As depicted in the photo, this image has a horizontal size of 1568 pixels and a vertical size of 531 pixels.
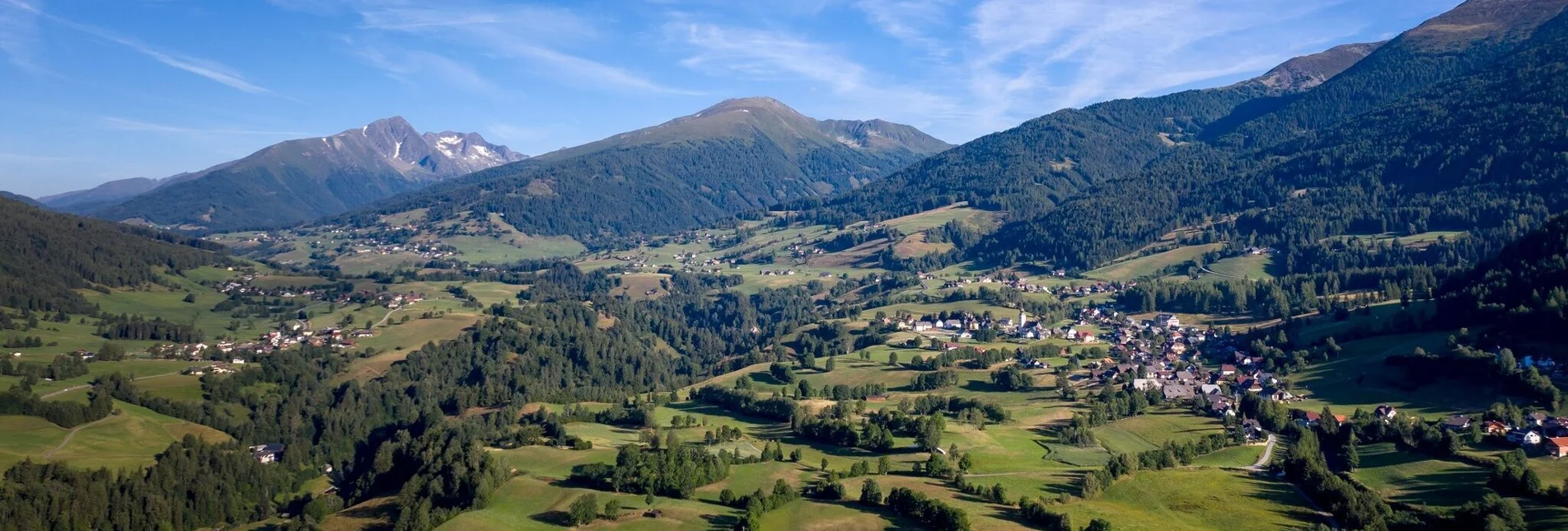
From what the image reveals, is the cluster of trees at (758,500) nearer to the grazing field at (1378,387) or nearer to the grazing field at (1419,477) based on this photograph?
the grazing field at (1419,477)

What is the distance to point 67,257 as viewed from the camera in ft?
459

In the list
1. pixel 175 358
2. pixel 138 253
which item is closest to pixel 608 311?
pixel 175 358

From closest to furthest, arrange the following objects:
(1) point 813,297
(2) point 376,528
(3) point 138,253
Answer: (2) point 376,528
(3) point 138,253
(1) point 813,297

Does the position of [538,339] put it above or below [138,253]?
Answer: below

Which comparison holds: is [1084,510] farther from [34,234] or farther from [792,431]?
[34,234]

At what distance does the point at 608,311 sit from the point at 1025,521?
4267 inches

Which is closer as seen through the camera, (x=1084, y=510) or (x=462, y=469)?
(x=1084, y=510)

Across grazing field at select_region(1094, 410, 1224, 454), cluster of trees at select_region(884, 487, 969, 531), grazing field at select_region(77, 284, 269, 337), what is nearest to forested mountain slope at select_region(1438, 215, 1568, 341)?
grazing field at select_region(1094, 410, 1224, 454)

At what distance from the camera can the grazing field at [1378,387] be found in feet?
216

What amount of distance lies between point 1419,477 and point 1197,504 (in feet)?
40.7

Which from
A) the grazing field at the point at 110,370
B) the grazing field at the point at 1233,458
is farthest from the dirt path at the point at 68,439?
the grazing field at the point at 1233,458

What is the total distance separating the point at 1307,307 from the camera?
349 feet

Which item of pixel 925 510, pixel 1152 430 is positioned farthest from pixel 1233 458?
pixel 925 510

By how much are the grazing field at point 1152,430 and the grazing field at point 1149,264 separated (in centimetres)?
8126
